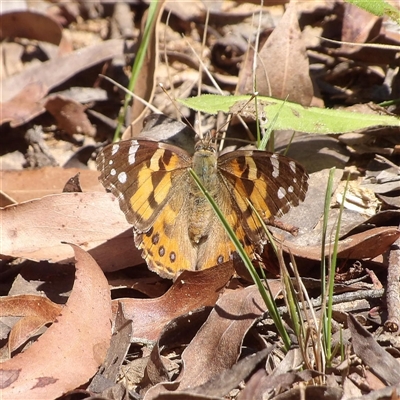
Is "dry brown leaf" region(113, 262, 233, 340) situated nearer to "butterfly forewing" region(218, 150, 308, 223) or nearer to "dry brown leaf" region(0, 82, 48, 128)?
"butterfly forewing" region(218, 150, 308, 223)

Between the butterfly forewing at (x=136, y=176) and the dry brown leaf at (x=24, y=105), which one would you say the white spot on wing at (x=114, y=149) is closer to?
the butterfly forewing at (x=136, y=176)

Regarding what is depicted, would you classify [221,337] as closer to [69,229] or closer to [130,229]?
[130,229]

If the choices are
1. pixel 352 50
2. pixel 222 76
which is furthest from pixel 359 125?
pixel 222 76

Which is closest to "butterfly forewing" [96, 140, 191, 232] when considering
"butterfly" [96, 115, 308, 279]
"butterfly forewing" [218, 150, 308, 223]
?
"butterfly" [96, 115, 308, 279]

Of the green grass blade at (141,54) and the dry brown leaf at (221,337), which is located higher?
the green grass blade at (141,54)

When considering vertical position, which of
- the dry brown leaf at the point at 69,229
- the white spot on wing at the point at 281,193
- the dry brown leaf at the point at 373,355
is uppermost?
the white spot on wing at the point at 281,193

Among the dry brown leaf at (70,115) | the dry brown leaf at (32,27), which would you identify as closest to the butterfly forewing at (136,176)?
the dry brown leaf at (70,115)
